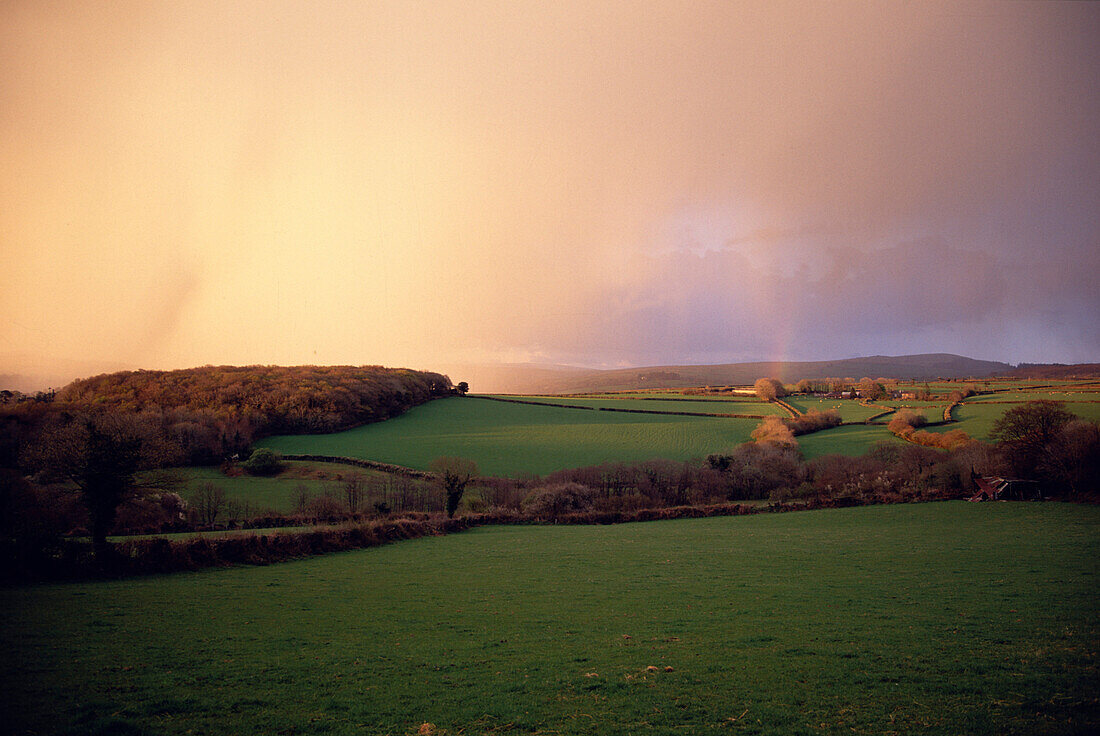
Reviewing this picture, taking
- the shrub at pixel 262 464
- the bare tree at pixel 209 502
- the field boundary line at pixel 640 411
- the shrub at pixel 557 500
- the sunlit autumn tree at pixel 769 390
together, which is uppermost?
the sunlit autumn tree at pixel 769 390

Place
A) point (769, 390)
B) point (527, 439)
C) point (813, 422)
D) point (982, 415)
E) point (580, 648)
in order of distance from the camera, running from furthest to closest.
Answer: point (769, 390)
point (813, 422)
point (527, 439)
point (982, 415)
point (580, 648)

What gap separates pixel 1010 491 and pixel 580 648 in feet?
148

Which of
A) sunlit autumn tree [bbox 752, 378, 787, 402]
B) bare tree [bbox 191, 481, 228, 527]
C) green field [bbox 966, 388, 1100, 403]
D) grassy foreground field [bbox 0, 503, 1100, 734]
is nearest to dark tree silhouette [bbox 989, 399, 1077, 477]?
green field [bbox 966, 388, 1100, 403]

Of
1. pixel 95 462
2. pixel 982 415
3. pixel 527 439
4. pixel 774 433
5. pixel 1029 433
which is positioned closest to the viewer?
pixel 95 462

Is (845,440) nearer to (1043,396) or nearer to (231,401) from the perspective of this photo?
(1043,396)

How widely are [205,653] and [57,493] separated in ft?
117

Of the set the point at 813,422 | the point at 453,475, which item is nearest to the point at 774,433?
the point at 813,422

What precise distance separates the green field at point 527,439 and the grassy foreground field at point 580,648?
40815 mm

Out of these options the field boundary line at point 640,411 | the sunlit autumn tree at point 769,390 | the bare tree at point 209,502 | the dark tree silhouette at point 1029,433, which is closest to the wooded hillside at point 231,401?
the bare tree at point 209,502

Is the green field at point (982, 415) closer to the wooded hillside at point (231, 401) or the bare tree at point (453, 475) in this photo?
the bare tree at point (453, 475)

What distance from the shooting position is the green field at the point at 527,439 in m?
64.4

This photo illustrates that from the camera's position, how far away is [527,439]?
73938mm

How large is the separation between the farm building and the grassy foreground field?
→ 2220 cm

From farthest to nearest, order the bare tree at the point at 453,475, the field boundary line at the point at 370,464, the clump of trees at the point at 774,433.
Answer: the clump of trees at the point at 774,433 → the field boundary line at the point at 370,464 → the bare tree at the point at 453,475
